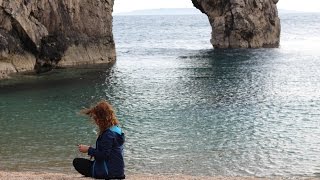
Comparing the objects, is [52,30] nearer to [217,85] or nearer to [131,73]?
[131,73]

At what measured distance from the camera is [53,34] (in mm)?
61594

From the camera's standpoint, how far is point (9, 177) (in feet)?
Answer: 54.4

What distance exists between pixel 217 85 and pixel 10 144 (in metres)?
25.4

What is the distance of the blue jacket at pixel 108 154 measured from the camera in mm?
12383

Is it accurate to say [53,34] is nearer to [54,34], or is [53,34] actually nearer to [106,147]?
[54,34]

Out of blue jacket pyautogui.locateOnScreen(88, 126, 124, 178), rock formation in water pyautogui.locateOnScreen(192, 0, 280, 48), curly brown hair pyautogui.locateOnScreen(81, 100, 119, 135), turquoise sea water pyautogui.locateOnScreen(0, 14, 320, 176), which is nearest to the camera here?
curly brown hair pyautogui.locateOnScreen(81, 100, 119, 135)

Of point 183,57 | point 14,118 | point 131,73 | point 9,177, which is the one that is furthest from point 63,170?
point 183,57

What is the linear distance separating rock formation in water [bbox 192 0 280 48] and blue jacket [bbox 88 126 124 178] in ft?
→ 251

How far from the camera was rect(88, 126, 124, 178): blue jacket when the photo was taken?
12383mm

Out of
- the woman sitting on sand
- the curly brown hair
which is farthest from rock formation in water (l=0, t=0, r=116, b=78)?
the curly brown hair

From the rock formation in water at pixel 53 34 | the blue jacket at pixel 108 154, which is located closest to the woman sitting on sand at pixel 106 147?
the blue jacket at pixel 108 154

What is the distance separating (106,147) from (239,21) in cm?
7714

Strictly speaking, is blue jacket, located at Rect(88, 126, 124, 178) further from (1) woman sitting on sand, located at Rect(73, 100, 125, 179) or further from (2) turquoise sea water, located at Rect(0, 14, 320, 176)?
(2) turquoise sea water, located at Rect(0, 14, 320, 176)

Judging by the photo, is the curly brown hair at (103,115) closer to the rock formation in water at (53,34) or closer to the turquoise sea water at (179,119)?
the turquoise sea water at (179,119)
